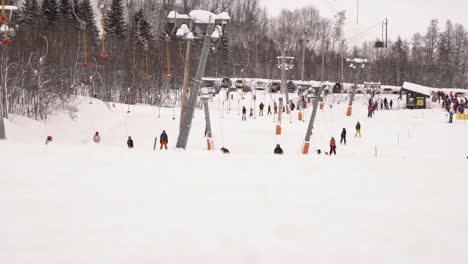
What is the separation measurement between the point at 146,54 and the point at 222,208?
121 ft

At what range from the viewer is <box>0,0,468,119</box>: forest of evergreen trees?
101 ft

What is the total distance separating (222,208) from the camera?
6090 mm

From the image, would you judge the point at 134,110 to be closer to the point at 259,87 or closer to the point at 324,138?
the point at 324,138

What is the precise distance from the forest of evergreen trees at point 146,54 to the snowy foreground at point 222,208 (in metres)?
14.1

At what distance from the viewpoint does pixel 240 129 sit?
29625mm

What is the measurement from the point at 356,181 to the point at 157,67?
148 ft

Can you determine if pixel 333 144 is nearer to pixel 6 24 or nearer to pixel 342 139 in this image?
pixel 342 139

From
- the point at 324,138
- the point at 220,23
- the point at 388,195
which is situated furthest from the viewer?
the point at 324,138

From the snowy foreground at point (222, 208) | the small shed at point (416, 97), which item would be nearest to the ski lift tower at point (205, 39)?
the snowy foreground at point (222, 208)

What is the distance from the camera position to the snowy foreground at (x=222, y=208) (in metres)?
4.91

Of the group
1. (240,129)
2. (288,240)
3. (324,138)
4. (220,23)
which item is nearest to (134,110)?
(240,129)

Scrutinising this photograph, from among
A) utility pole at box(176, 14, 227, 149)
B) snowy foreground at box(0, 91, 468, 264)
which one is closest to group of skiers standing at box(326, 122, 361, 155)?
utility pole at box(176, 14, 227, 149)

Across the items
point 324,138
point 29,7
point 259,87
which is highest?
point 29,7

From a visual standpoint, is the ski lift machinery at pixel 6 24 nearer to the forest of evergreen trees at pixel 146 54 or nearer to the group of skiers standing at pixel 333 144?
the forest of evergreen trees at pixel 146 54
